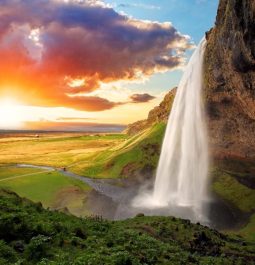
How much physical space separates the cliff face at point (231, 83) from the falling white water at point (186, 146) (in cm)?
269

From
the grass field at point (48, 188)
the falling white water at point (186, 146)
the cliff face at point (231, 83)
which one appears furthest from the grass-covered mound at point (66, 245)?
the falling white water at point (186, 146)

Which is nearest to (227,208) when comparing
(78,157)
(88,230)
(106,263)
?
(88,230)

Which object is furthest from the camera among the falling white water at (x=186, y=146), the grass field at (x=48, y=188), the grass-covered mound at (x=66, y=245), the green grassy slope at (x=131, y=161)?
the green grassy slope at (x=131, y=161)

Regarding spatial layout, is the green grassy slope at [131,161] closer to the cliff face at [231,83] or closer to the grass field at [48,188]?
the grass field at [48,188]

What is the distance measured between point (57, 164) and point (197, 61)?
62.1 metres

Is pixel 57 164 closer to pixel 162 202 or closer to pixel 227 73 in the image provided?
pixel 162 202

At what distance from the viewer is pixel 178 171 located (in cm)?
8112

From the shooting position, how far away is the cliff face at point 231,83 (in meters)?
52.0

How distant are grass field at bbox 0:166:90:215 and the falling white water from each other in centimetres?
1247

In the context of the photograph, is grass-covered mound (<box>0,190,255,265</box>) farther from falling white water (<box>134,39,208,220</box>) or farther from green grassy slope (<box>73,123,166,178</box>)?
green grassy slope (<box>73,123,166,178</box>)

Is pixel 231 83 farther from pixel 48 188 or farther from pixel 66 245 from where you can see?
pixel 66 245

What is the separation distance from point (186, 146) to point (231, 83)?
58.8 ft

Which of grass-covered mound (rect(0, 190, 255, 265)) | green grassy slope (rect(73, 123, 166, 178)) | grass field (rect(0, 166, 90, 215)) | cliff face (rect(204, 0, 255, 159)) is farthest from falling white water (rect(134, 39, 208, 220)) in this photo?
grass-covered mound (rect(0, 190, 255, 265))

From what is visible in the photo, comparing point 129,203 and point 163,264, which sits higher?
point 163,264
